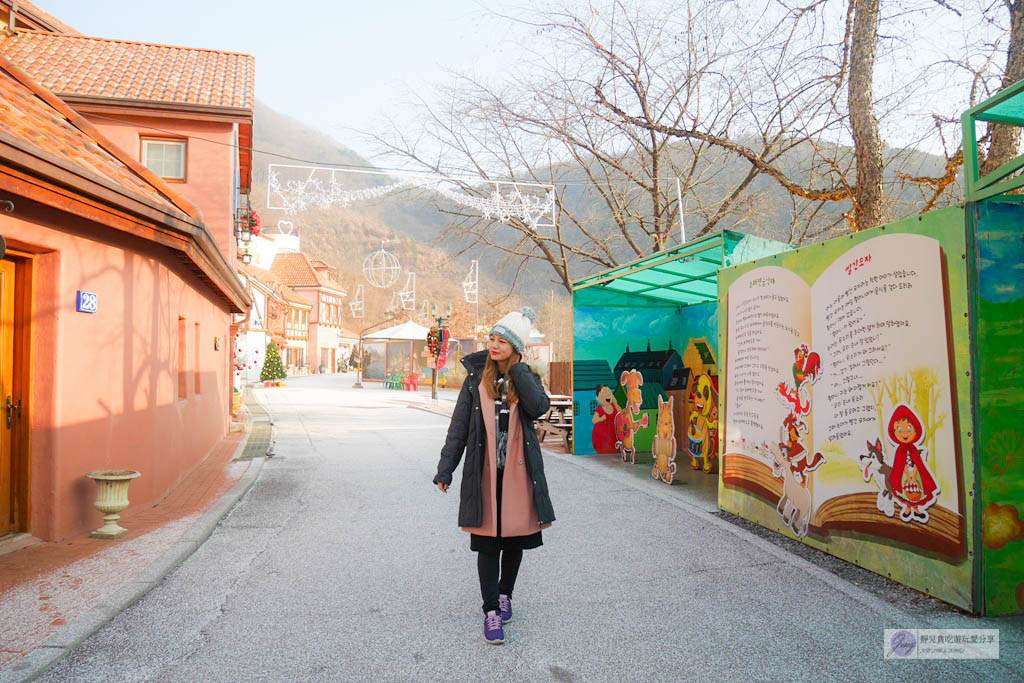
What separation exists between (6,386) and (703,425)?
25.1 feet

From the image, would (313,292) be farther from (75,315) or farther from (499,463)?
→ (499,463)

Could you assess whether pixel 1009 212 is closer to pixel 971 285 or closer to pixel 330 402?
pixel 971 285

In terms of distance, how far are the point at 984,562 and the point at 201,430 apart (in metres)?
9.80

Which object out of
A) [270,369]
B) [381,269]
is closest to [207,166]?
[381,269]

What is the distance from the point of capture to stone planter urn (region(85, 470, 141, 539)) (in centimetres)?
580

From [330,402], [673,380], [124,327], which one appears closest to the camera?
[124,327]

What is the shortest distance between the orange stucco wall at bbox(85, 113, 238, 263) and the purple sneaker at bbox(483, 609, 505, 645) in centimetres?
1399

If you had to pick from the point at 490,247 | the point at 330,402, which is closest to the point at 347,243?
the point at 330,402

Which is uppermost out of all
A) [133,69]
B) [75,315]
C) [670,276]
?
[133,69]

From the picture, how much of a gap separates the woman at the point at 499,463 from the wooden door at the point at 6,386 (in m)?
3.71

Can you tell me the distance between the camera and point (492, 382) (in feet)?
12.7

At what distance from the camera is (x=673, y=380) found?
10.7 metres

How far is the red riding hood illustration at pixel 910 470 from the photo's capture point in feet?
14.1

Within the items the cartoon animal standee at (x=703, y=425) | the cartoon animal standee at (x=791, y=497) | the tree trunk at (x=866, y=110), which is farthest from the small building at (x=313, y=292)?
the cartoon animal standee at (x=791, y=497)
